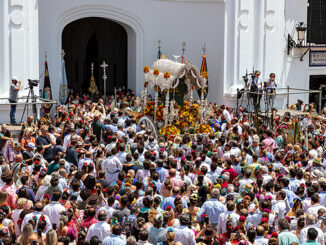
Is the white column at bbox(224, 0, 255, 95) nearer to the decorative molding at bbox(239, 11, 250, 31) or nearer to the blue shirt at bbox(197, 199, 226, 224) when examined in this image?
the decorative molding at bbox(239, 11, 250, 31)

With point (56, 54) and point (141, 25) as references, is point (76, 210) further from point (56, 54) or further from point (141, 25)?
point (141, 25)

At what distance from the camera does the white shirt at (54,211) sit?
349 inches

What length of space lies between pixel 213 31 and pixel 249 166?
13423 mm

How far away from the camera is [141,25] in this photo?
23359mm

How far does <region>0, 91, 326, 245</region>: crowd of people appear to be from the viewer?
8.27 meters

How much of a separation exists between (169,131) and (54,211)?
822 cm

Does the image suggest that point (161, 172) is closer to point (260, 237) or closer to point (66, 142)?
point (66, 142)

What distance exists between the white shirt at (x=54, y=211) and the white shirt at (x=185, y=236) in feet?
6.39

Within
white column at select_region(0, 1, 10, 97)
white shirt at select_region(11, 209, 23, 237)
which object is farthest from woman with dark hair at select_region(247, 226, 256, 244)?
white column at select_region(0, 1, 10, 97)

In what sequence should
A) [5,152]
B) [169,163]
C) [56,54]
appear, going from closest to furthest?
[169,163] → [5,152] → [56,54]

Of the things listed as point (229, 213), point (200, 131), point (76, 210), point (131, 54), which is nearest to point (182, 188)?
point (229, 213)

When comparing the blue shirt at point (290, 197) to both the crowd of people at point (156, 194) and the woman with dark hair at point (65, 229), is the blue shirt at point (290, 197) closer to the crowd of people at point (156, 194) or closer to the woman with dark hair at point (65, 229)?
the crowd of people at point (156, 194)

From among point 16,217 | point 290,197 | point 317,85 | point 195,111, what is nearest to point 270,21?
point 317,85

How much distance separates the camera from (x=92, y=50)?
2972 cm
